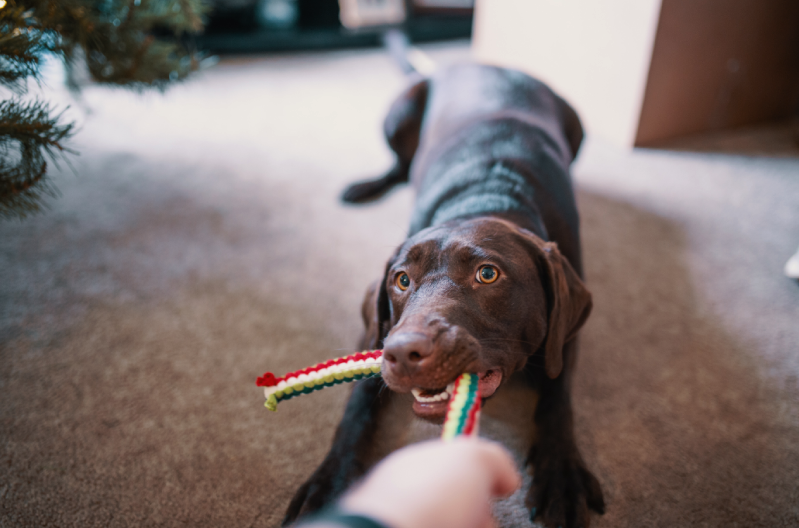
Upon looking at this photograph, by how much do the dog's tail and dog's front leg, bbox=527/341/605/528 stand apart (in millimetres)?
2058

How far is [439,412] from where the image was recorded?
1.05 meters

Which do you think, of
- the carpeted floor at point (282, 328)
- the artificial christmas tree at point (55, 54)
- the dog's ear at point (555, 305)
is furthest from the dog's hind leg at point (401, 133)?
the dog's ear at point (555, 305)

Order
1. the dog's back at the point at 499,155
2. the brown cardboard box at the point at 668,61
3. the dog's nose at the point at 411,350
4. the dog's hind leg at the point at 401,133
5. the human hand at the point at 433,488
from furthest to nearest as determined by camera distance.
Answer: the brown cardboard box at the point at 668,61
the dog's hind leg at the point at 401,133
the dog's back at the point at 499,155
the dog's nose at the point at 411,350
the human hand at the point at 433,488

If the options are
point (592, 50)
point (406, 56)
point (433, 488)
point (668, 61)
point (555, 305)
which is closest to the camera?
point (433, 488)

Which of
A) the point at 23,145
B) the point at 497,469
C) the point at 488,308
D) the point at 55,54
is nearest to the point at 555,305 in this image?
the point at 488,308

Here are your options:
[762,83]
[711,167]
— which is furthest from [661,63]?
[762,83]

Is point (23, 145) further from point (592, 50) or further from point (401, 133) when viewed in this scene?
point (592, 50)

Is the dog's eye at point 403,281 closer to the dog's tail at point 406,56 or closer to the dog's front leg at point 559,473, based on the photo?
the dog's front leg at point 559,473

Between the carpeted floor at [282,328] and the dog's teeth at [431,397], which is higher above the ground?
the dog's teeth at [431,397]

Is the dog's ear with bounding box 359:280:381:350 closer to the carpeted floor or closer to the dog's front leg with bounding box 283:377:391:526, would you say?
the dog's front leg with bounding box 283:377:391:526

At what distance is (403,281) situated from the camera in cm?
129

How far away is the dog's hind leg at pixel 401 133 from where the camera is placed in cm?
267

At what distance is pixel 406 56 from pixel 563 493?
128 inches

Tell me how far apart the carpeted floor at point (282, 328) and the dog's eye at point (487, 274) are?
0.62 metres
